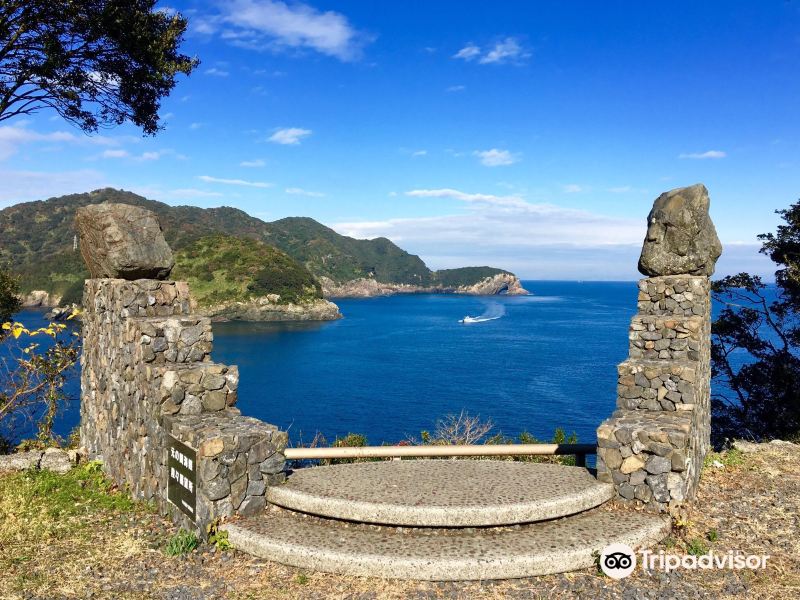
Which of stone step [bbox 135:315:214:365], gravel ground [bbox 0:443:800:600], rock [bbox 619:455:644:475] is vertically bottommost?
gravel ground [bbox 0:443:800:600]

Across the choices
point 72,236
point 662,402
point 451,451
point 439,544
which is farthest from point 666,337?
point 72,236

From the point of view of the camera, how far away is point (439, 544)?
5391 mm

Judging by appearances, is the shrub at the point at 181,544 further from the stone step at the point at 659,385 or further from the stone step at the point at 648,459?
the stone step at the point at 659,385

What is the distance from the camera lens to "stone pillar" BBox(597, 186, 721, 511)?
20.6 ft

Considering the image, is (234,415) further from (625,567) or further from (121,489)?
(625,567)

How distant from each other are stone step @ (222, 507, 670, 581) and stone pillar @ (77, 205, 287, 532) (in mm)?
485

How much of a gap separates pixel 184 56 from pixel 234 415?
8911 millimetres

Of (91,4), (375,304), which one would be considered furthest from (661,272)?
(375,304)

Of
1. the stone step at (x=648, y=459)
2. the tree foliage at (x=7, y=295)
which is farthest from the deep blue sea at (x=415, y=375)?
the stone step at (x=648, y=459)

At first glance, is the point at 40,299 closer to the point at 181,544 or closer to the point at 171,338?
the point at 171,338

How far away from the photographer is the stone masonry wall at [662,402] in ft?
20.5

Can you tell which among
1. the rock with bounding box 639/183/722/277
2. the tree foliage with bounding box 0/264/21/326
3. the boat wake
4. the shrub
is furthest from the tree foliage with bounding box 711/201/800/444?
the boat wake

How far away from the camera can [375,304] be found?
147 metres

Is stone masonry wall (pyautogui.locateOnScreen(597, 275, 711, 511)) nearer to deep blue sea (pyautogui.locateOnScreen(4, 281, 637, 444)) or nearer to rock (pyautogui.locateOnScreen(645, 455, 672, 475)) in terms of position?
rock (pyautogui.locateOnScreen(645, 455, 672, 475))
